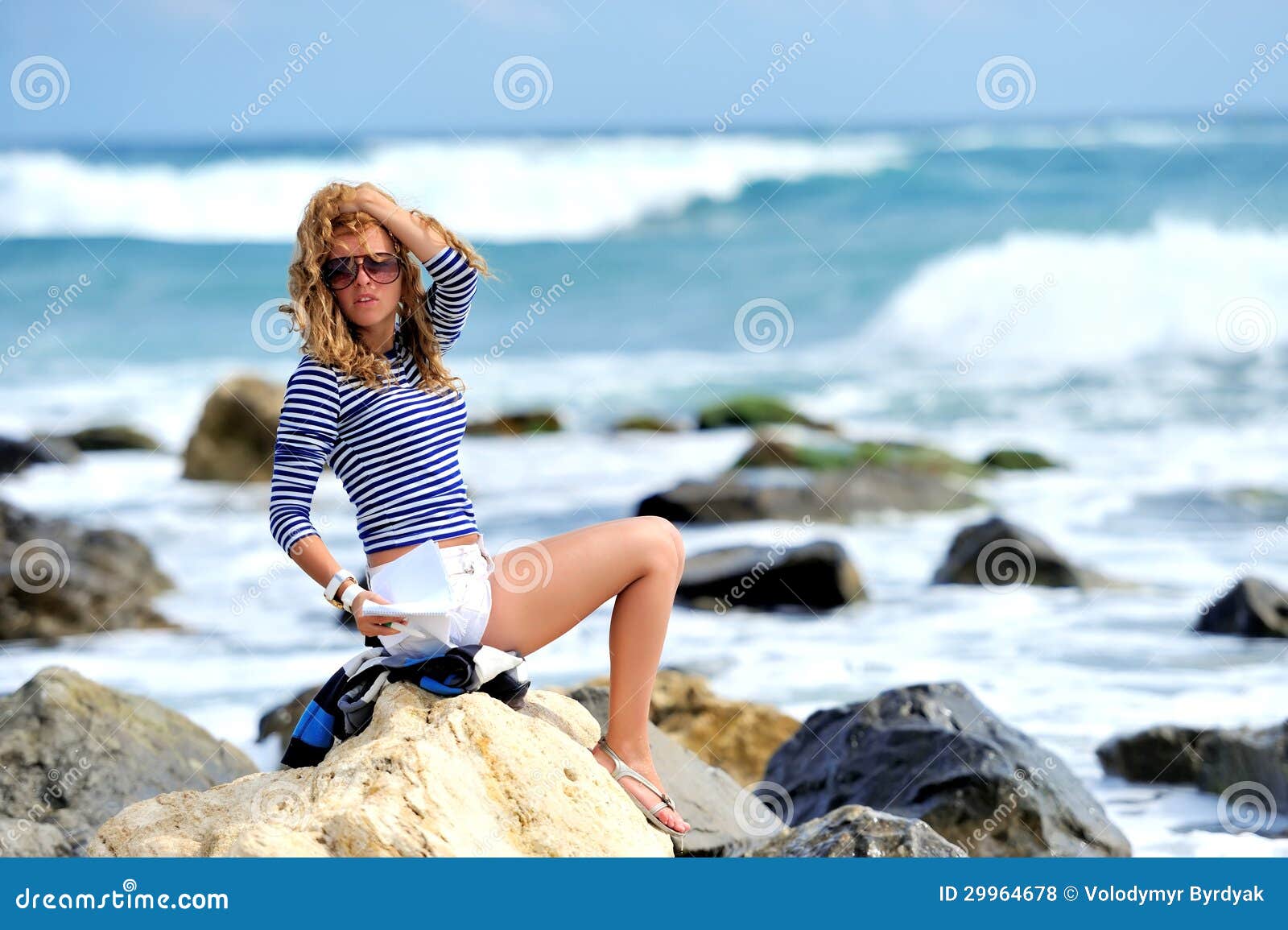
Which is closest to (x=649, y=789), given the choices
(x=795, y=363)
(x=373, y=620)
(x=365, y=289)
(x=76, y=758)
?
(x=373, y=620)

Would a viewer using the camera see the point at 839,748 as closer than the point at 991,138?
Yes

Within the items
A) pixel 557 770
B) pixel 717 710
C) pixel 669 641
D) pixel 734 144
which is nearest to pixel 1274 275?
pixel 734 144

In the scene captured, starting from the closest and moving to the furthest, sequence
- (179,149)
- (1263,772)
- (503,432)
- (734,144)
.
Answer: (1263,772) → (503,432) → (734,144) → (179,149)

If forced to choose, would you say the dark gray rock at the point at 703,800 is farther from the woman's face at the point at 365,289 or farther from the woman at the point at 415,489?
the woman's face at the point at 365,289

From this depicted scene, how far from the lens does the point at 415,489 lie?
3600 millimetres

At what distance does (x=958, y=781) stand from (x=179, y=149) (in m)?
31.4

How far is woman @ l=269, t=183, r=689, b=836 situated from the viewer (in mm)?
3537

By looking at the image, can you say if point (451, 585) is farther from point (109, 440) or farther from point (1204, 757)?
point (109, 440)

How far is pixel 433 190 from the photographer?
26234 mm

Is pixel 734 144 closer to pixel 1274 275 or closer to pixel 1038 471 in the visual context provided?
pixel 1274 275

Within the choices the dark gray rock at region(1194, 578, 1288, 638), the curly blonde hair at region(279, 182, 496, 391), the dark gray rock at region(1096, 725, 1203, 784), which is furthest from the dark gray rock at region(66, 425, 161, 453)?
the curly blonde hair at region(279, 182, 496, 391)

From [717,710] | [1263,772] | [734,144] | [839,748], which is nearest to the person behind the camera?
[839,748]

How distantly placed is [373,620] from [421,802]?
0.52 m

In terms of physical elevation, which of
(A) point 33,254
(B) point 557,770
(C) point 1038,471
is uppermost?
(A) point 33,254
